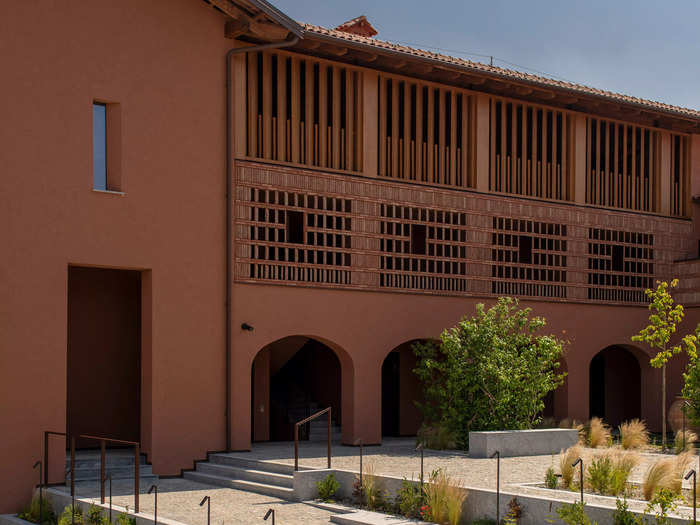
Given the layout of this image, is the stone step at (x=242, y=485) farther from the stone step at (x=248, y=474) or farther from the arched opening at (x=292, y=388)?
the arched opening at (x=292, y=388)

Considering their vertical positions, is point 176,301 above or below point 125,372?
above

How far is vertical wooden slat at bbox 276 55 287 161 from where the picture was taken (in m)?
18.9

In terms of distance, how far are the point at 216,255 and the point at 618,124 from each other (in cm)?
1130

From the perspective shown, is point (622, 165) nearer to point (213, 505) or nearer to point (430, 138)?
point (430, 138)

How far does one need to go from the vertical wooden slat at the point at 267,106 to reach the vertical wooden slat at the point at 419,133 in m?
3.49

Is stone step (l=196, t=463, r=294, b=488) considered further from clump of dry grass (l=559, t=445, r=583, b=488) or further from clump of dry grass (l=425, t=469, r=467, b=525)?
clump of dry grass (l=559, t=445, r=583, b=488)

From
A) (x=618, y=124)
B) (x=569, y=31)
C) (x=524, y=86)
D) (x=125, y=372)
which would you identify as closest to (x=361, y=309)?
(x=125, y=372)

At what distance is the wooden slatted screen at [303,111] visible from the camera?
737 inches

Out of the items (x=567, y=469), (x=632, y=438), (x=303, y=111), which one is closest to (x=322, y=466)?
(x=567, y=469)

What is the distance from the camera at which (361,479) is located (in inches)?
547

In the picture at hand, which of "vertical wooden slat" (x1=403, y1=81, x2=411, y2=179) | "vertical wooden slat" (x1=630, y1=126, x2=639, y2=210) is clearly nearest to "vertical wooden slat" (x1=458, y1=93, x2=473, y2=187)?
"vertical wooden slat" (x1=403, y1=81, x2=411, y2=179)

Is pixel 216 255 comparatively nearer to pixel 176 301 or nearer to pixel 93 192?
pixel 176 301

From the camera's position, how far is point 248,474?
15789 mm

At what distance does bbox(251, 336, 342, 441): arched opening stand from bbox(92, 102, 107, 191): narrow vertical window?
5763mm
